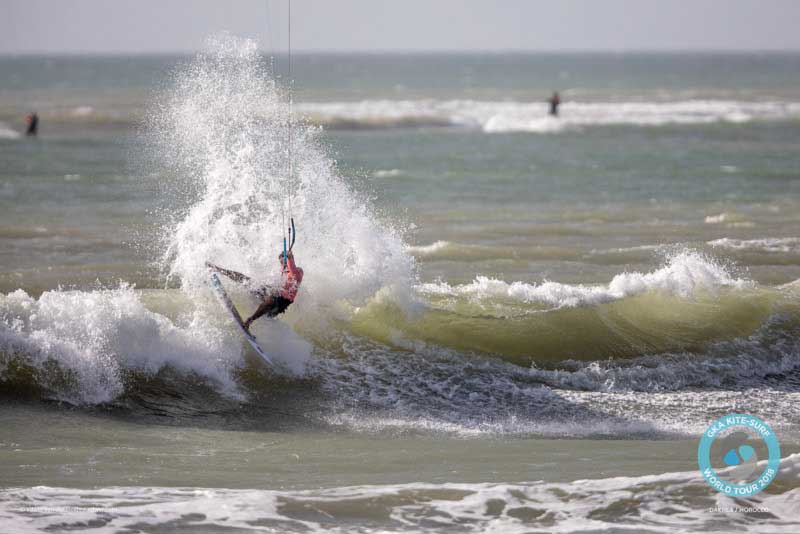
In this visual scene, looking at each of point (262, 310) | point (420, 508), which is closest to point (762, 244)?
point (262, 310)

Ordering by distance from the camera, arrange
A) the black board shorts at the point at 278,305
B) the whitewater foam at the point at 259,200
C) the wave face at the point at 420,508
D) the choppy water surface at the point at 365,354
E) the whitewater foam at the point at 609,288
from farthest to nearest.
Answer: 1. the whitewater foam at the point at 609,288
2. the whitewater foam at the point at 259,200
3. the black board shorts at the point at 278,305
4. the choppy water surface at the point at 365,354
5. the wave face at the point at 420,508

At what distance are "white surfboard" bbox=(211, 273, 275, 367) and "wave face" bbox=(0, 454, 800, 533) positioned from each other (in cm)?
361

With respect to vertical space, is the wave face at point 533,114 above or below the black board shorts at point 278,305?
above

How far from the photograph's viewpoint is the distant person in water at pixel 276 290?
11.8m

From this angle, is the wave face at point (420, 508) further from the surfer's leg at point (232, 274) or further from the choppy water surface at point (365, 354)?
the surfer's leg at point (232, 274)

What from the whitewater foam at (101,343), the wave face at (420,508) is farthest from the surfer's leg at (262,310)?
the wave face at (420,508)

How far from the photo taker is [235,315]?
12.5 m

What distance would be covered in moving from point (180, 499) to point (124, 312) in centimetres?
420

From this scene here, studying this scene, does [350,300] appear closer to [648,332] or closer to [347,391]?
[347,391]

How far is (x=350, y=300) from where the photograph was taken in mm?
13852

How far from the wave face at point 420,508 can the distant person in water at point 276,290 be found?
3308mm

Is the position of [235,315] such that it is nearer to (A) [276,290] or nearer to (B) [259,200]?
(A) [276,290]

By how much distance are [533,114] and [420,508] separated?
4749cm

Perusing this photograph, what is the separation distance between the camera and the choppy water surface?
8.86 m
